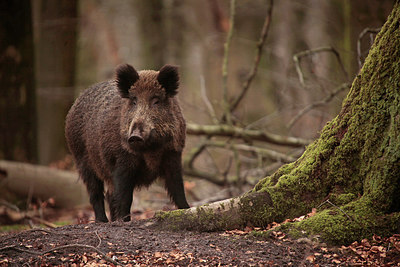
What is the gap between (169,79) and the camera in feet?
20.9

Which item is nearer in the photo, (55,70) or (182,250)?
(182,250)

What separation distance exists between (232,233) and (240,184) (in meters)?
5.25

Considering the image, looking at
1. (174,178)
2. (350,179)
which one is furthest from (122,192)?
(350,179)

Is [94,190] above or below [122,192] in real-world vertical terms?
below

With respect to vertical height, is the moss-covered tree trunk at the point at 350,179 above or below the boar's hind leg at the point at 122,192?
above

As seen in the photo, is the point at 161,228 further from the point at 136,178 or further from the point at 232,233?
the point at 136,178

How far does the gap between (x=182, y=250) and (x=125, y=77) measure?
293cm

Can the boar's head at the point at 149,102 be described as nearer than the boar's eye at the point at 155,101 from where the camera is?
Yes

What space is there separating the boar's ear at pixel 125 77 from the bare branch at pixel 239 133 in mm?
3839

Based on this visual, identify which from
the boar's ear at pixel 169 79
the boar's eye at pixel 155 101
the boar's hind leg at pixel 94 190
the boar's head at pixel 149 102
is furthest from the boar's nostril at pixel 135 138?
the boar's hind leg at pixel 94 190

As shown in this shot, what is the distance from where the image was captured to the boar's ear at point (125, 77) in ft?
20.4

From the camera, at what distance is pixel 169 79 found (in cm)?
638

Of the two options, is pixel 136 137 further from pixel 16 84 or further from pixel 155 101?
pixel 16 84

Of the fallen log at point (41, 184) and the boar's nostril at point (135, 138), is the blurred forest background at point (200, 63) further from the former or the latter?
the boar's nostril at point (135, 138)
